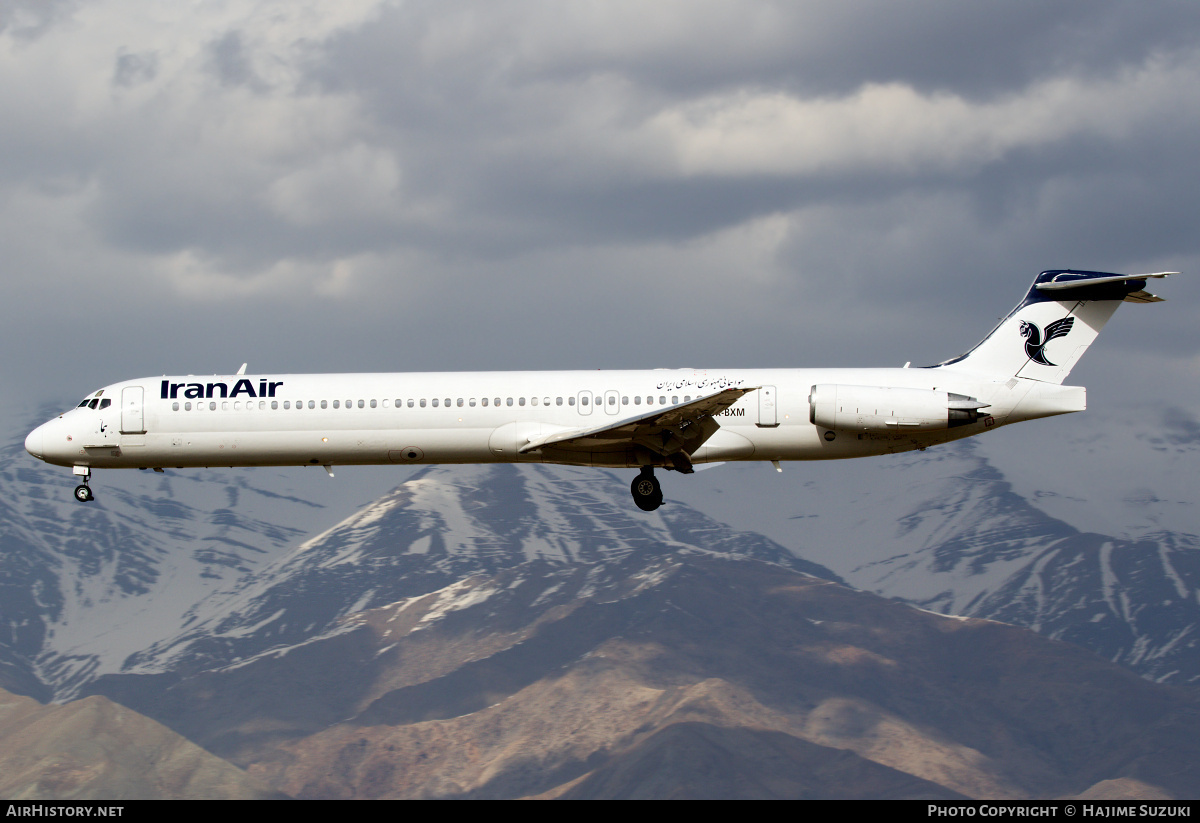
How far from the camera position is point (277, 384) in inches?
1555

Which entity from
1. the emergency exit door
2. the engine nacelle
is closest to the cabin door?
the emergency exit door

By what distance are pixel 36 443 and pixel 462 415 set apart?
1294 cm

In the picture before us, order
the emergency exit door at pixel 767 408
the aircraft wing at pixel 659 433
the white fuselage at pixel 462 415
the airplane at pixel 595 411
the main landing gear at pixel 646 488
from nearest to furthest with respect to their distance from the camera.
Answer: the aircraft wing at pixel 659 433 < the airplane at pixel 595 411 < the emergency exit door at pixel 767 408 < the white fuselage at pixel 462 415 < the main landing gear at pixel 646 488

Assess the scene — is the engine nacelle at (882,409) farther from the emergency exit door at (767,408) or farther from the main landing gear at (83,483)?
the main landing gear at (83,483)

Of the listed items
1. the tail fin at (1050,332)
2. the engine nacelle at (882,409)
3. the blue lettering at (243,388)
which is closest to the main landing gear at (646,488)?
the engine nacelle at (882,409)

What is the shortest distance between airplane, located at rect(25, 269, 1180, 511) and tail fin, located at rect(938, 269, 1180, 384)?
0.14ft

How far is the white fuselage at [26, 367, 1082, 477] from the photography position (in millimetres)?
38312

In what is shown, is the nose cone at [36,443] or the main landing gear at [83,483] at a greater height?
the nose cone at [36,443]

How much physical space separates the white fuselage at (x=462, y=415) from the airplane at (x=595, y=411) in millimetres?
41

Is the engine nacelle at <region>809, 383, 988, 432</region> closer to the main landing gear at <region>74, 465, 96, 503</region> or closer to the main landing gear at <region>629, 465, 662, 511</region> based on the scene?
the main landing gear at <region>629, 465, 662, 511</region>

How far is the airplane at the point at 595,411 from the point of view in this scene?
124ft

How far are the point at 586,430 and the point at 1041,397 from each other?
1319 cm
